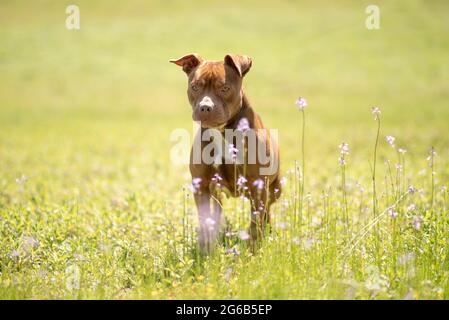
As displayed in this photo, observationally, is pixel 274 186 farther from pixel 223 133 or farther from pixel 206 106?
pixel 206 106

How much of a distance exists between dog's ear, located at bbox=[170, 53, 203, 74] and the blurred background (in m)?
3.79

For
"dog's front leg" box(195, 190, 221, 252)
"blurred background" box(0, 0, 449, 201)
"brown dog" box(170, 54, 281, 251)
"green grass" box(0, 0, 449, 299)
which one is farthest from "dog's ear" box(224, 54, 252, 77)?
"blurred background" box(0, 0, 449, 201)

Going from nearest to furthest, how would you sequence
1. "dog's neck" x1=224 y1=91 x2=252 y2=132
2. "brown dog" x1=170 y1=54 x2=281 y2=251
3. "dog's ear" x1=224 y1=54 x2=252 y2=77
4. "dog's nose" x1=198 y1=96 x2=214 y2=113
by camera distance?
"dog's nose" x1=198 y1=96 x2=214 y2=113 → "brown dog" x1=170 y1=54 x2=281 y2=251 → "dog's ear" x1=224 y1=54 x2=252 y2=77 → "dog's neck" x1=224 y1=91 x2=252 y2=132

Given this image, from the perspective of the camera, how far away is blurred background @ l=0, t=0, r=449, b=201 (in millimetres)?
13469

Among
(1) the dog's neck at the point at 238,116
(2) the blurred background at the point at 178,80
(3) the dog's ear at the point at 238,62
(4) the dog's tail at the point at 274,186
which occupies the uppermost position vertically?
(2) the blurred background at the point at 178,80

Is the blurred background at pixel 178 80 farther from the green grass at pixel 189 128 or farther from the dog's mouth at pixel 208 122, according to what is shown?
the dog's mouth at pixel 208 122

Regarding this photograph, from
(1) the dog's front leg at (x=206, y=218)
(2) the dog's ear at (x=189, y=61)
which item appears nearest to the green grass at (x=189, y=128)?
(1) the dog's front leg at (x=206, y=218)

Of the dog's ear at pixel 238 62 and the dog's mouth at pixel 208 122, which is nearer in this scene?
the dog's mouth at pixel 208 122

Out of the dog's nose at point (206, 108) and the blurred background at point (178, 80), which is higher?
the blurred background at point (178, 80)

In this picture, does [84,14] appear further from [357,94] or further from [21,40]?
[357,94]

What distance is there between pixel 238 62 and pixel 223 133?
27.1 inches

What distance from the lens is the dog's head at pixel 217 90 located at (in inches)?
195

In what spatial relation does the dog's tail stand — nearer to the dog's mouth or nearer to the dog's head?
the dog's head

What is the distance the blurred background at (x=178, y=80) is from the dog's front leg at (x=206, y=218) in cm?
352
